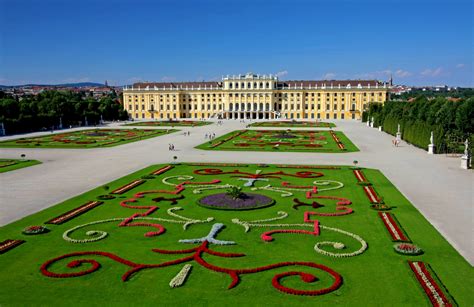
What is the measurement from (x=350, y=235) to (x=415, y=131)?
3269 centimetres

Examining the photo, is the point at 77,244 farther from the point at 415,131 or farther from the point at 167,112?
the point at 167,112

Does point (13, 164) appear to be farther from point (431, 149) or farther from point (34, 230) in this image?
point (431, 149)

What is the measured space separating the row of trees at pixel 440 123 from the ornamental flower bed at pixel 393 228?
17252 millimetres

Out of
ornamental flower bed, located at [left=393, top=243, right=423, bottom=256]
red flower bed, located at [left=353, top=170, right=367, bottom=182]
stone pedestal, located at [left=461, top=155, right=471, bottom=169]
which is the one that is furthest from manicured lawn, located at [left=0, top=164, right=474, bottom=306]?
stone pedestal, located at [left=461, top=155, right=471, bottom=169]

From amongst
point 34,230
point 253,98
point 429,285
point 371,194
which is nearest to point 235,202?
point 371,194

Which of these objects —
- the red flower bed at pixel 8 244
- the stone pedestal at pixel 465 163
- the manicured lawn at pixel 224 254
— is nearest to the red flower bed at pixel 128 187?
the manicured lawn at pixel 224 254

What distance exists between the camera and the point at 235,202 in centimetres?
1898

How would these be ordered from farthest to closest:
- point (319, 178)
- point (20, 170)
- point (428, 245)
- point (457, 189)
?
point (20, 170), point (319, 178), point (457, 189), point (428, 245)

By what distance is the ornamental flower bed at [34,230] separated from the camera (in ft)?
49.2

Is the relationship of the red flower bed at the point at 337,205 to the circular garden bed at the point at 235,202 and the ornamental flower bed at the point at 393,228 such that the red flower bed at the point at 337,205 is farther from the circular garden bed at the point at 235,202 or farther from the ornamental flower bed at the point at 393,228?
the ornamental flower bed at the point at 393,228

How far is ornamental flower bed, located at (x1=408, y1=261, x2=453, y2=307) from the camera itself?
33.4 ft

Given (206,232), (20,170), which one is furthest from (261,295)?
(20,170)

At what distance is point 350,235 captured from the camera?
14.9 metres

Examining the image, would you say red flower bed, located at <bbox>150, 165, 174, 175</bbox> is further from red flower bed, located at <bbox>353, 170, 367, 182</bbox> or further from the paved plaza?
red flower bed, located at <bbox>353, 170, 367, 182</bbox>
